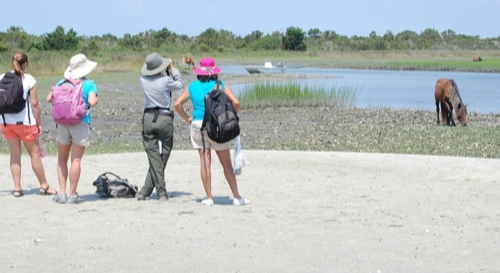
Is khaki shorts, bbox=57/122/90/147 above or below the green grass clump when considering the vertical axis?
above

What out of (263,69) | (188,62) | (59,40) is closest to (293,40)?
(59,40)

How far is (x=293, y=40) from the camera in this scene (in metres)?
122

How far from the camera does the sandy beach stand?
834cm

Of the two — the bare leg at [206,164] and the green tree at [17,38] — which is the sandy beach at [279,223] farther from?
the green tree at [17,38]

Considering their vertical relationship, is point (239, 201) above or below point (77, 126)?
below

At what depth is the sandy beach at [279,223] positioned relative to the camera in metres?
8.34

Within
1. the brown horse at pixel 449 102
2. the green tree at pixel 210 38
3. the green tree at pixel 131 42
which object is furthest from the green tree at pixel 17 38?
the brown horse at pixel 449 102

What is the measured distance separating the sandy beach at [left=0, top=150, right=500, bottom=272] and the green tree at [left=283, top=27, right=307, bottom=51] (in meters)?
106

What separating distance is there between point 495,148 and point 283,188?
23.5 ft

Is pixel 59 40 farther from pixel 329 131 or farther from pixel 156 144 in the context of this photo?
pixel 156 144

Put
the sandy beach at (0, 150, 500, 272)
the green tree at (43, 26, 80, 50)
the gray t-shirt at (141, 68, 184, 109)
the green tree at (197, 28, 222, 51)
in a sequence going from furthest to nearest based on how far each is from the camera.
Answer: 1. the green tree at (197, 28, 222, 51)
2. the green tree at (43, 26, 80, 50)
3. the gray t-shirt at (141, 68, 184, 109)
4. the sandy beach at (0, 150, 500, 272)

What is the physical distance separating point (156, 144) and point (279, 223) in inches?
80.2

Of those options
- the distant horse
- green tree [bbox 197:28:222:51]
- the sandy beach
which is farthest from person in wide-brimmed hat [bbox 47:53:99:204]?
green tree [bbox 197:28:222:51]

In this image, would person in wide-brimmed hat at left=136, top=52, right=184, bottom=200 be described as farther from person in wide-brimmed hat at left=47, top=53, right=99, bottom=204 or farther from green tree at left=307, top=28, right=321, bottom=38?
green tree at left=307, top=28, right=321, bottom=38
